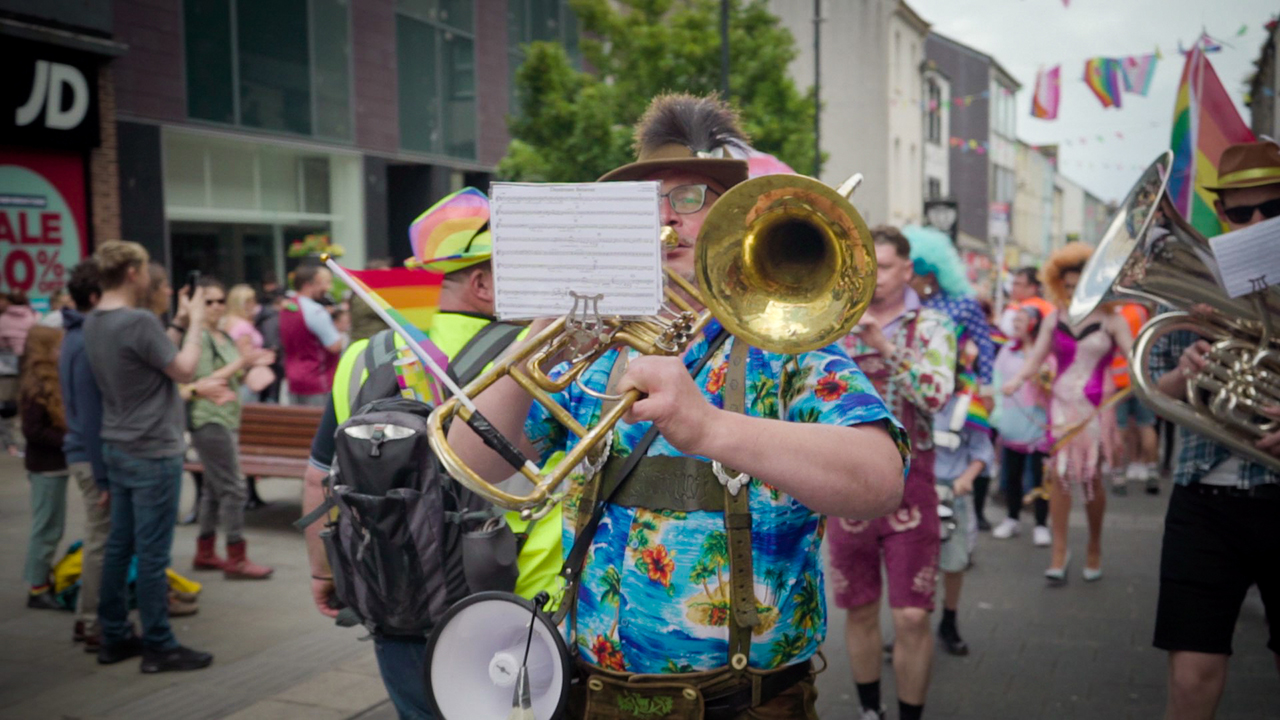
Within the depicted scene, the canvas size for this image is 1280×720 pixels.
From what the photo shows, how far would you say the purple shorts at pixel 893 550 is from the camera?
3947mm

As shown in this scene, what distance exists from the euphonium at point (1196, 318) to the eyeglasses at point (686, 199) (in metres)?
1.81

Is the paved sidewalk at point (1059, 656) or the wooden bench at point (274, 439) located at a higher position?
the wooden bench at point (274, 439)

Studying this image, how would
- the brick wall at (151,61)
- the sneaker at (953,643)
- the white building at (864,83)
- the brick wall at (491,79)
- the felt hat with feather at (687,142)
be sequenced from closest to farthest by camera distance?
the felt hat with feather at (687,142) → the sneaker at (953,643) → the brick wall at (151,61) → the brick wall at (491,79) → the white building at (864,83)

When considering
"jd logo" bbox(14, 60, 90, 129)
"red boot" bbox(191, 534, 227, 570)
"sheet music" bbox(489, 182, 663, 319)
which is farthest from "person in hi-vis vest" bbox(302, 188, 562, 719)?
"jd logo" bbox(14, 60, 90, 129)

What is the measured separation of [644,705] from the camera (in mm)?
2037

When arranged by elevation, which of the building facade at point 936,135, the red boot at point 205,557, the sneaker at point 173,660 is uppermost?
the building facade at point 936,135

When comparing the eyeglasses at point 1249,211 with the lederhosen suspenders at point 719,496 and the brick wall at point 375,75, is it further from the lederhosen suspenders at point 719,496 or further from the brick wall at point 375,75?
the brick wall at point 375,75

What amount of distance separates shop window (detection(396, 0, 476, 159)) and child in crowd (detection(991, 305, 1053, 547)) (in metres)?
12.6

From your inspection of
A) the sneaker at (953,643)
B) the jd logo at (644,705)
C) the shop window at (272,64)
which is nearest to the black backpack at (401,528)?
the jd logo at (644,705)

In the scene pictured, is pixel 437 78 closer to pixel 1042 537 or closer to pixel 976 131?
pixel 1042 537

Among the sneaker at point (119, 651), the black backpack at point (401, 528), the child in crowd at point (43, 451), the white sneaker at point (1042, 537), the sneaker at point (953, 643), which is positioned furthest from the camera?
the white sneaker at point (1042, 537)

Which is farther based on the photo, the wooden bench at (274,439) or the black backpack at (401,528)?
the wooden bench at (274,439)

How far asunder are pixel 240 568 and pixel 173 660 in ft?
5.05

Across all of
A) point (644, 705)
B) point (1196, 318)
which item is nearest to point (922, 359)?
point (1196, 318)
